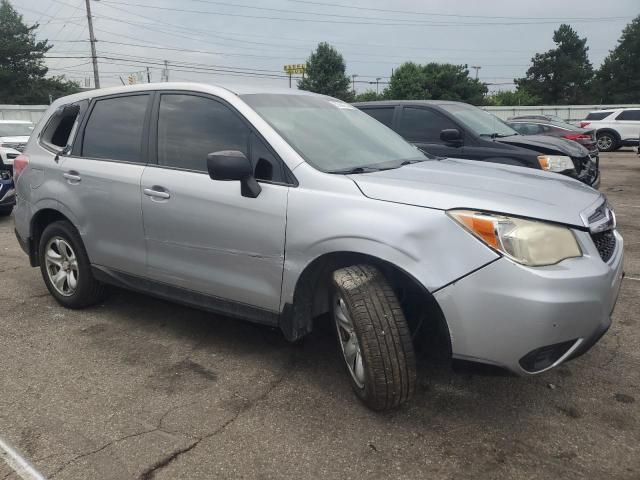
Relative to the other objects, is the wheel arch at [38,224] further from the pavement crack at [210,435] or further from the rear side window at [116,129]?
the pavement crack at [210,435]

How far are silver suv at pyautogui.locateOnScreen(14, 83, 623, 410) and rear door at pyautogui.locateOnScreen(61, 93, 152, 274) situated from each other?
13 mm

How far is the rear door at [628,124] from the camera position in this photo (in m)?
20.9

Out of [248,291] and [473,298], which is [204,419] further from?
[473,298]

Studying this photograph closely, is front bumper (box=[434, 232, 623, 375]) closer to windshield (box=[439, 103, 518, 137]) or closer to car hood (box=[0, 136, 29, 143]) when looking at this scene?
windshield (box=[439, 103, 518, 137])

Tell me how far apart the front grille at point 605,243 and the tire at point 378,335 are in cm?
101

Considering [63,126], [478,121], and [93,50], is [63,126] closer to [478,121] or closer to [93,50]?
[478,121]

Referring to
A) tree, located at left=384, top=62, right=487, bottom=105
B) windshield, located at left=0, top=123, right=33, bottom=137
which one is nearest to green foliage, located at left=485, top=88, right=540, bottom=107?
tree, located at left=384, top=62, right=487, bottom=105

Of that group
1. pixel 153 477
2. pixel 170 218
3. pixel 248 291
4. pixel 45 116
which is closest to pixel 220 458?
pixel 153 477

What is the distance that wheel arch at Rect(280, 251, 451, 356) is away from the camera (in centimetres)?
278

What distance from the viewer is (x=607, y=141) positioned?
850 inches

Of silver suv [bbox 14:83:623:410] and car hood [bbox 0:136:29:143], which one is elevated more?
silver suv [bbox 14:83:623:410]

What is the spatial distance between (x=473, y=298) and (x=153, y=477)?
5.18 ft

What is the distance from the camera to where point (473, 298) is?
2436 mm

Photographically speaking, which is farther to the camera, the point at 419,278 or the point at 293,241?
the point at 293,241
